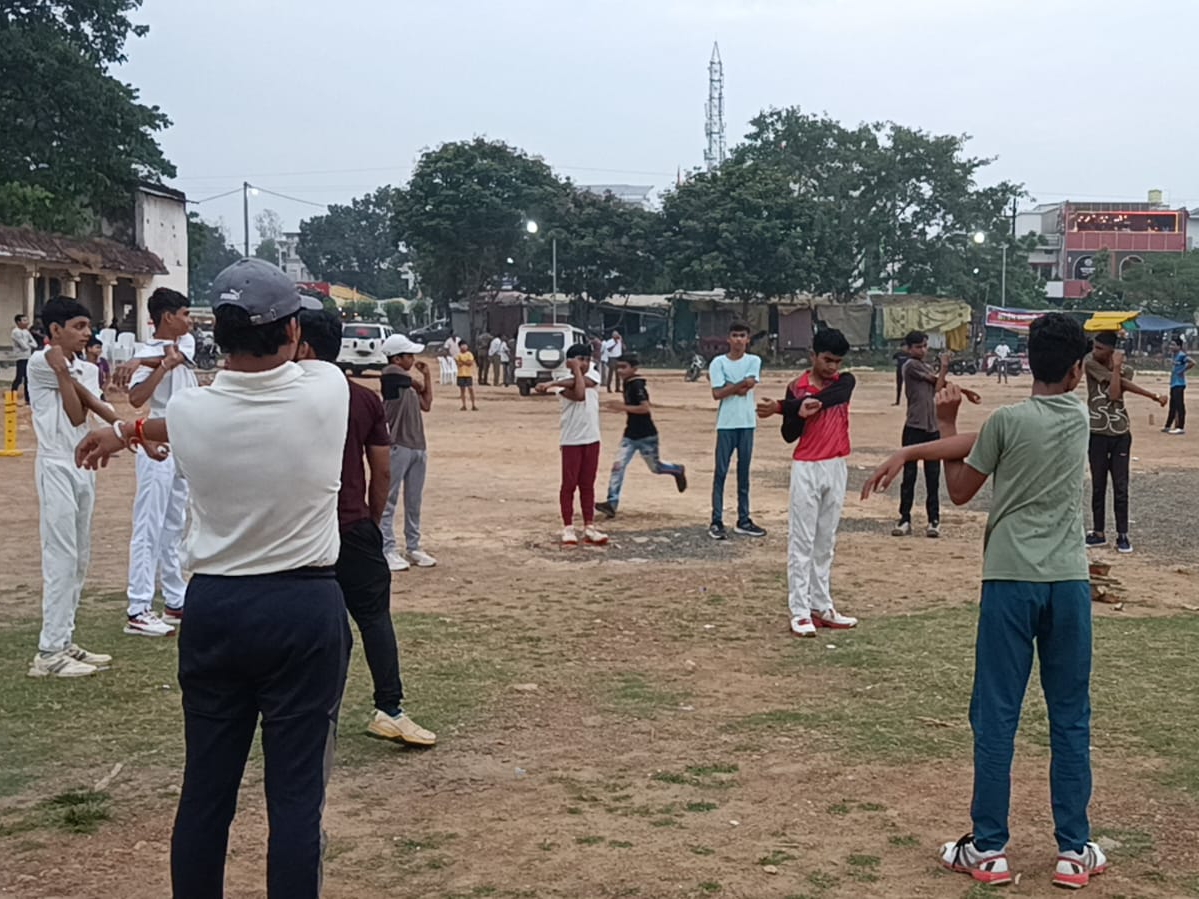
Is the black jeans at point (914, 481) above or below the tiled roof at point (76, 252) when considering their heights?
below

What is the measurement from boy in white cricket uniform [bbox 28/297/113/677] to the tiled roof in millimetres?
28012

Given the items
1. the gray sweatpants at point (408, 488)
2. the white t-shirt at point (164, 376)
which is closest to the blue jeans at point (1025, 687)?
the white t-shirt at point (164, 376)

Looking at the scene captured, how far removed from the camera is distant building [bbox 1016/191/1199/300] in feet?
253

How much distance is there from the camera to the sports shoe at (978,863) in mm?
4367

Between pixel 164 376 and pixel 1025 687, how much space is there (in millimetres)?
5067

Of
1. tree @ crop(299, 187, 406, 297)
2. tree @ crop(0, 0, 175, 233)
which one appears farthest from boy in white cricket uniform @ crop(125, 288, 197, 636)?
tree @ crop(299, 187, 406, 297)

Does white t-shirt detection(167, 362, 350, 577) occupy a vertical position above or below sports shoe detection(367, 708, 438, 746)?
above

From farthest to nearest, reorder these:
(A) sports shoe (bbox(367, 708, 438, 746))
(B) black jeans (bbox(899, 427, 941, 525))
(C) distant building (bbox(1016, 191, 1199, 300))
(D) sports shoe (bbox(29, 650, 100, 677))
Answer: (C) distant building (bbox(1016, 191, 1199, 300)), (B) black jeans (bbox(899, 427, 941, 525)), (D) sports shoe (bbox(29, 650, 100, 677)), (A) sports shoe (bbox(367, 708, 438, 746))

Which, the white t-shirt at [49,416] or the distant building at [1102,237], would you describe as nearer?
the white t-shirt at [49,416]

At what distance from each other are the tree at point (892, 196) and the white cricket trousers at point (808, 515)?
4978cm

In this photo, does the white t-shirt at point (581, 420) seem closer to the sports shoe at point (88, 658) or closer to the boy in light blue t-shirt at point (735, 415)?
the boy in light blue t-shirt at point (735, 415)

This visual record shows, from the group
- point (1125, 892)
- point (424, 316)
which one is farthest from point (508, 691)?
point (424, 316)

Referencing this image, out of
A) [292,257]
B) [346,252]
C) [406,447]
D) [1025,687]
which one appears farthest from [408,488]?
[292,257]

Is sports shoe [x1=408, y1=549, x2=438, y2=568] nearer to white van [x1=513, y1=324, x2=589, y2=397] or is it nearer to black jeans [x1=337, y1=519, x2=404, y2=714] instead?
black jeans [x1=337, y1=519, x2=404, y2=714]
